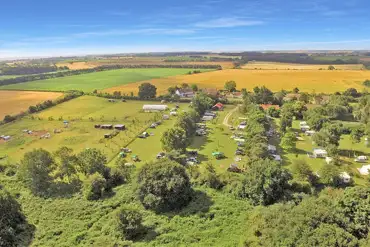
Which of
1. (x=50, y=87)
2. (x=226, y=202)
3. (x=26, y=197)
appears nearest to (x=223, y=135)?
(x=226, y=202)

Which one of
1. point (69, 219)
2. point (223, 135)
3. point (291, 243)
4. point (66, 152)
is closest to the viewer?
point (291, 243)

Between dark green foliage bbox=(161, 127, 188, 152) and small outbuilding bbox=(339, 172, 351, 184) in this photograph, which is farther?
dark green foliage bbox=(161, 127, 188, 152)

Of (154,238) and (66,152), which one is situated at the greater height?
(66,152)

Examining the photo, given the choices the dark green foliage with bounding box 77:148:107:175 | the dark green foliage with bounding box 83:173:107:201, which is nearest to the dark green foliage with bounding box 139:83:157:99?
the dark green foliage with bounding box 77:148:107:175

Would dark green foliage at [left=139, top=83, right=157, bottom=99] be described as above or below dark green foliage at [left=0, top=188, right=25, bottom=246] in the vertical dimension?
above

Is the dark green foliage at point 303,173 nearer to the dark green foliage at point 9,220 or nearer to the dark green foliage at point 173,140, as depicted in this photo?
the dark green foliage at point 173,140

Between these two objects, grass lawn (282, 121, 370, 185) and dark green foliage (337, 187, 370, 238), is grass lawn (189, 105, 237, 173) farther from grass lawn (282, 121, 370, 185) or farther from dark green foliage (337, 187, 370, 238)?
dark green foliage (337, 187, 370, 238)

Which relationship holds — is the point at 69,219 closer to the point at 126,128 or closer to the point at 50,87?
the point at 126,128
